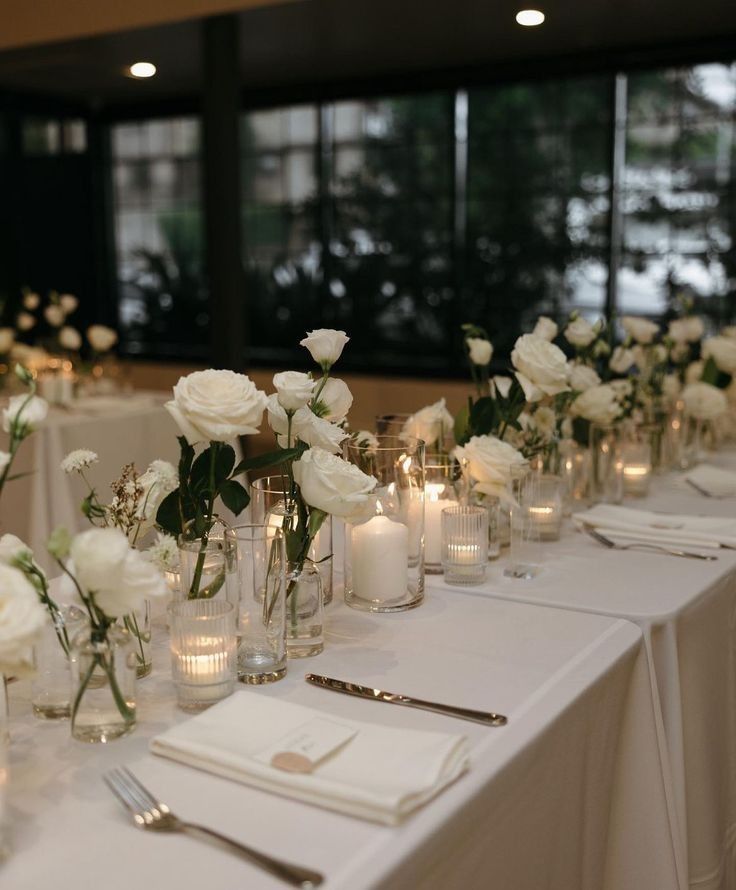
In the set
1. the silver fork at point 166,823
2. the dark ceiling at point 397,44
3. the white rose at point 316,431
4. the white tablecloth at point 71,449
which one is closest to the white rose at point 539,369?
the white rose at point 316,431

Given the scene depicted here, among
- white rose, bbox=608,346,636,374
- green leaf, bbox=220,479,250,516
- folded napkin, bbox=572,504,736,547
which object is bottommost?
folded napkin, bbox=572,504,736,547

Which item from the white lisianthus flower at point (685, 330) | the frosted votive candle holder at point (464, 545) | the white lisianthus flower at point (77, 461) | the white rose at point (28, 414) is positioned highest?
the white lisianthus flower at point (685, 330)

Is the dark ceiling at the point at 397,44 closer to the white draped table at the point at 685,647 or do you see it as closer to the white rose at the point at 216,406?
the white draped table at the point at 685,647

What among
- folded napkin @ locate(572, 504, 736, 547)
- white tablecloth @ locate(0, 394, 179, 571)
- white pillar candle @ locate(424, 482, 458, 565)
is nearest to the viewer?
white pillar candle @ locate(424, 482, 458, 565)

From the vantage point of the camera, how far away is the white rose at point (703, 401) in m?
2.96

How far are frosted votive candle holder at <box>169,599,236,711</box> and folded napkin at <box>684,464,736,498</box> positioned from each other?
172 cm

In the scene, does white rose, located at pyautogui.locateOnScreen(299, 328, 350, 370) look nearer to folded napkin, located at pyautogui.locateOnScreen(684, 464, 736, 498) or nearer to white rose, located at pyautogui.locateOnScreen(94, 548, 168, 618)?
white rose, located at pyautogui.locateOnScreen(94, 548, 168, 618)

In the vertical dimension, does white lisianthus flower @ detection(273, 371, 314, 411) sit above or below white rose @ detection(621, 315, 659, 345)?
below

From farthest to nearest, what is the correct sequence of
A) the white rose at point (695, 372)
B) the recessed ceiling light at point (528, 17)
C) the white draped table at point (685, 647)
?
the recessed ceiling light at point (528, 17)
the white rose at point (695, 372)
the white draped table at point (685, 647)

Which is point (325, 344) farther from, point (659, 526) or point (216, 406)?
point (659, 526)

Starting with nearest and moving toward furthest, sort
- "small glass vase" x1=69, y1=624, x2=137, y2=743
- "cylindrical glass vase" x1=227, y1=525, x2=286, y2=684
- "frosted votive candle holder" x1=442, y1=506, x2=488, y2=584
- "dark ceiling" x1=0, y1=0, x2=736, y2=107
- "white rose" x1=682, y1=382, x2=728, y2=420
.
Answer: "small glass vase" x1=69, y1=624, x2=137, y2=743
"cylindrical glass vase" x1=227, y1=525, x2=286, y2=684
"frosted votive candle holder" x1=442, y1=506, x2=488, y2=584
"white rose" x1=682, y1=382, x2=728, y2=420
"dark ceiling" x1=0, y1=0, x2=736, y2=107

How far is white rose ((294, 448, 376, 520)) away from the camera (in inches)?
56.5

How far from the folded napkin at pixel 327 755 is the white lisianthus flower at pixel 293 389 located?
0.40 m

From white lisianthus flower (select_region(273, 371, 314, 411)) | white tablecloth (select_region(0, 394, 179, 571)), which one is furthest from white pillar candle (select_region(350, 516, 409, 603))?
white tablecloth (select_region(0, 394, 179, 571))
